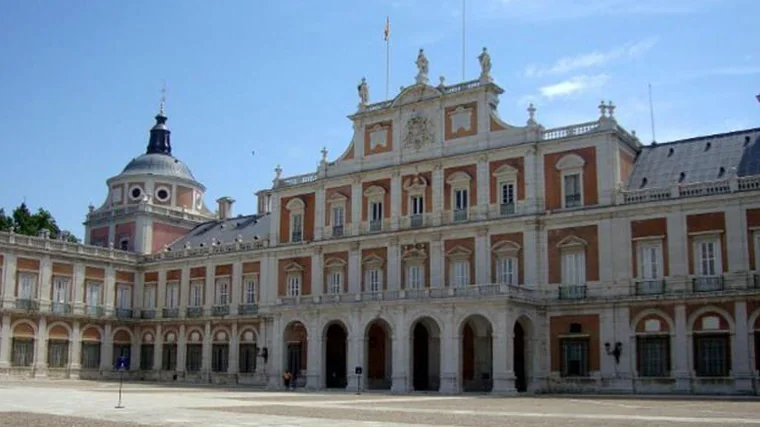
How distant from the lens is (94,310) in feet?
202

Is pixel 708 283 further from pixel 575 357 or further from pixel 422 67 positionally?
pixel 422 67

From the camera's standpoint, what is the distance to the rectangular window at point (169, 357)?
62406 mm

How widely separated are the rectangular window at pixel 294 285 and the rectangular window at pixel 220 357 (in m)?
6.89

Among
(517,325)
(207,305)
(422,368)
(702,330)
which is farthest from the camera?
(207,305)

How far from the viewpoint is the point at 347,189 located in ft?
175

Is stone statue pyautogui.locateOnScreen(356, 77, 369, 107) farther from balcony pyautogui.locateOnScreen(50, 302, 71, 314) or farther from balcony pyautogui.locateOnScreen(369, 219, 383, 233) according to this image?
balcony pyautogui.locateOnScreen(50, 302, 71, 314)

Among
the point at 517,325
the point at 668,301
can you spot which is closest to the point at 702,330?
the point at 668,301

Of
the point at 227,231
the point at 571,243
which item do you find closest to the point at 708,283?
the point at 571,243

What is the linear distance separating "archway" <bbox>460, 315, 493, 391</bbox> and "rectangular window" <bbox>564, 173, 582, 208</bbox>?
7.40 m

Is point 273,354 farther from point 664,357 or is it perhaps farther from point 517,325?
point 664,357

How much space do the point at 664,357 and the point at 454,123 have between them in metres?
17.1

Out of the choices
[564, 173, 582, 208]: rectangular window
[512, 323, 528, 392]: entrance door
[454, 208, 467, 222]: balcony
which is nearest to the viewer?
[564, 173, 582, 208]: rectangular window

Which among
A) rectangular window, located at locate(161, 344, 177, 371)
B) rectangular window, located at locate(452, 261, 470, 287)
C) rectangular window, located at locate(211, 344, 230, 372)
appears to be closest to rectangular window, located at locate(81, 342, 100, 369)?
Answer: rectangular window, located at locate(161, 344, 177, 371)

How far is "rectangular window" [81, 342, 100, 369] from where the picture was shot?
60.5m
